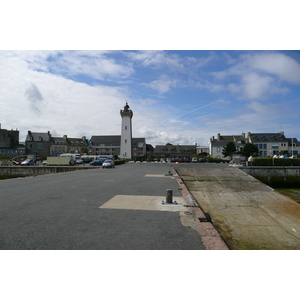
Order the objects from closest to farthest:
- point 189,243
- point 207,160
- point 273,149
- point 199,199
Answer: point 189,243, point 199,199, point 207,160, point 273,149

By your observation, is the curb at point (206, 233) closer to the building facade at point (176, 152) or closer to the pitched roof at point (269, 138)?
the pitched roof at point (269, 138)

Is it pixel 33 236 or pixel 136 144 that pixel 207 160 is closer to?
pixel 136 144

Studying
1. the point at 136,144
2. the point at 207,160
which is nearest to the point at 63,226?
the point at 207,160

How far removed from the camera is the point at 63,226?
6.23 meters

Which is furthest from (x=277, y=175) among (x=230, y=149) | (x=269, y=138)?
(x=269, y=138)

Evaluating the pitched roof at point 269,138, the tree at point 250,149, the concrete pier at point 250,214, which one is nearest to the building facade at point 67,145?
the tree at point 250,149

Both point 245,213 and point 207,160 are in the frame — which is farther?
point 207,160

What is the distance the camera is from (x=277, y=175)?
3472 centimetres

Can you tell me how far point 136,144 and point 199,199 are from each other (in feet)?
283

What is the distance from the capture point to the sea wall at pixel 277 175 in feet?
111

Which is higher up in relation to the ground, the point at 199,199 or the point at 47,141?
the point at 47,141

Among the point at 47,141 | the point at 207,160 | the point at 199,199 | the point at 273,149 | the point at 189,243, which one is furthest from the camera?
the point at 47,141

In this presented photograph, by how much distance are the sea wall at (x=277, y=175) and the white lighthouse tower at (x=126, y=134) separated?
156ft

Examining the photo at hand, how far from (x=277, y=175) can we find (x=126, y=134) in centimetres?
5222
